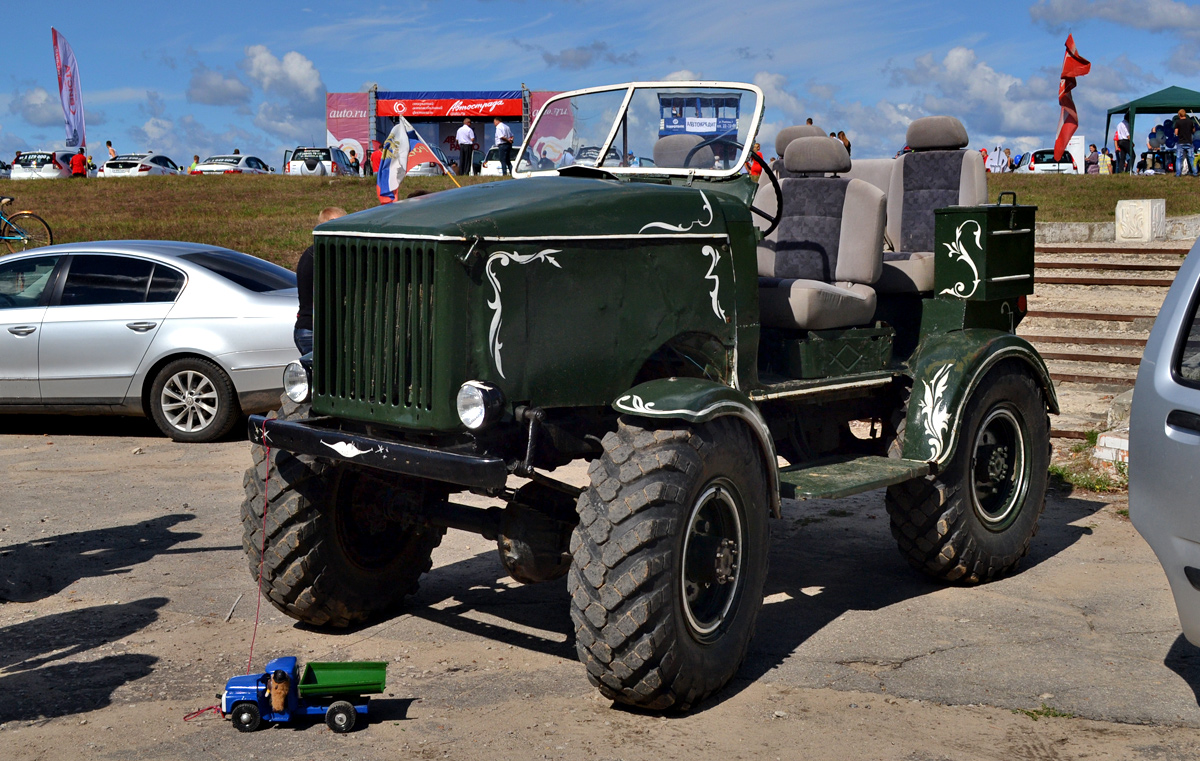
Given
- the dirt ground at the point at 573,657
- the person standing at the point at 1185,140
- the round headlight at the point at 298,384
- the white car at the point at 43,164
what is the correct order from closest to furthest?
the dirt ground at the point at 573,657 < the round headlight at the point at 298,384 < the person standing at the point at 1185,140 < the white car at the point at 43,164

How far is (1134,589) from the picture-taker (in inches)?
233

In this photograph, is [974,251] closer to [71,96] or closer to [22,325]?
[22,325]

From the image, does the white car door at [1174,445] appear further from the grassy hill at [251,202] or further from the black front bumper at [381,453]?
the grassy hill at [251,202]

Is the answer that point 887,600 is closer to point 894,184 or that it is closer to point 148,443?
point 894,184

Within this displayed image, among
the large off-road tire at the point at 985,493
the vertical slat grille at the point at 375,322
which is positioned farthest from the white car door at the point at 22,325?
the large off-road tire at the point at 985,493

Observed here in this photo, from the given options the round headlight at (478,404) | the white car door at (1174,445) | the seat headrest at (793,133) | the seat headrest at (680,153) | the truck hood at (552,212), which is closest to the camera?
the white car door at (1174,445)

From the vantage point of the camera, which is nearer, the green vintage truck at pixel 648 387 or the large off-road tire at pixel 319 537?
the green vintage truck at pixel 648 387

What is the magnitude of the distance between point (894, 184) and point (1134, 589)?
3029 mm

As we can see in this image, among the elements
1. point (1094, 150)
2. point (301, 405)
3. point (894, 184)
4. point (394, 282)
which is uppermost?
point (1094, 150)

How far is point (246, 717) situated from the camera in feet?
13.7

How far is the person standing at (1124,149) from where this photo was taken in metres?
32.8

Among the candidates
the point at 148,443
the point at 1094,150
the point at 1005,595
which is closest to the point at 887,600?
the point at 1005,595

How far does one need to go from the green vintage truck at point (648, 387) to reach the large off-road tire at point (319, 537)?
0.04ft

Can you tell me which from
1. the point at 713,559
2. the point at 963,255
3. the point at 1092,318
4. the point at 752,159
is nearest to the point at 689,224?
the point at 752,159
